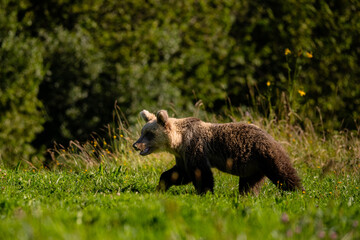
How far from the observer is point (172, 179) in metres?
6.20

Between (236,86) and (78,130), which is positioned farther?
(236,86)

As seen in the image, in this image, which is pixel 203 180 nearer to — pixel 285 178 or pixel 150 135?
pixel 285 178

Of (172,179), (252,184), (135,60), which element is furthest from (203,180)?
(135,60)

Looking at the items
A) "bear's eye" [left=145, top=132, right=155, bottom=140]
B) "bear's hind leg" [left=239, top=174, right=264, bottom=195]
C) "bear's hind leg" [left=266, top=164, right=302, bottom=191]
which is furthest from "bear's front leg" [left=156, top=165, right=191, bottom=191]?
"bear's hind leg" [left=266, top=164, right=302, bottom=191]

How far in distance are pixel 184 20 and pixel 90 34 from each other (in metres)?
2.91

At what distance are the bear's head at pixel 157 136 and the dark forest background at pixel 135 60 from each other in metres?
5.19

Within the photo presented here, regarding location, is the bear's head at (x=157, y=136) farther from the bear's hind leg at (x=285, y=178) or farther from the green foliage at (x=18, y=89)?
the green foliage at (x=18, y=89)

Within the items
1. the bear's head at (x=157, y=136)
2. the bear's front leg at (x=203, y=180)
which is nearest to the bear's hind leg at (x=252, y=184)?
the bear's front leg at (x=203, y=180)

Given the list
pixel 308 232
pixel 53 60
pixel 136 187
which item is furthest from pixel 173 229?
pixel 53 60

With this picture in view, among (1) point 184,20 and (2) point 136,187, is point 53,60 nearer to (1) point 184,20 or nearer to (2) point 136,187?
(1) point 184,20

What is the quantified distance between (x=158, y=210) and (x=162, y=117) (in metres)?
2.63

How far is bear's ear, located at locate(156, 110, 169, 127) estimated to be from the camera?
6466mm

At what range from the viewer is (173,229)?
3418mm

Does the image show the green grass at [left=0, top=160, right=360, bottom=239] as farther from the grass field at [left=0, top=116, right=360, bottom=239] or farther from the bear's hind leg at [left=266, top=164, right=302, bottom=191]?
the bear's hind leg at [left=266, top=164, right=302, bottom=191]
